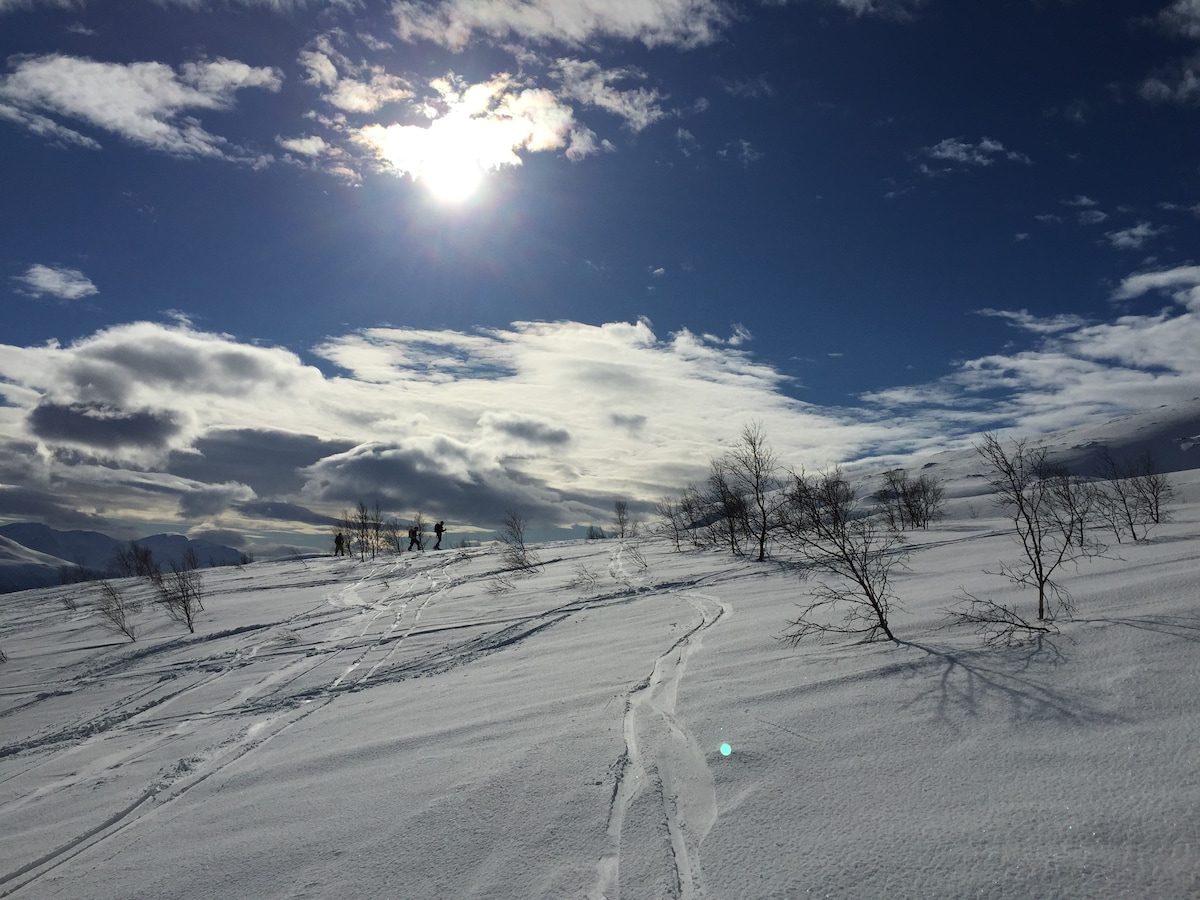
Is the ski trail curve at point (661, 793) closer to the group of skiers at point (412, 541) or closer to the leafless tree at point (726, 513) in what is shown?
the leafless tree at point (726, 513)

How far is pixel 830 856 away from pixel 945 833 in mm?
525

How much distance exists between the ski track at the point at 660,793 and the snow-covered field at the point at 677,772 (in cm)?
2

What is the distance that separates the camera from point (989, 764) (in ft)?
10.4

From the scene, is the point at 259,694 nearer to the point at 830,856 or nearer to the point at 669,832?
the point at 669,832

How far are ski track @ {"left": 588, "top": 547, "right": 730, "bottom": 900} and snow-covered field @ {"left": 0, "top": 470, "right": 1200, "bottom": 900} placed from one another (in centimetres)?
2

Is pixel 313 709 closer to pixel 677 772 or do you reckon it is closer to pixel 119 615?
pixel 677 772

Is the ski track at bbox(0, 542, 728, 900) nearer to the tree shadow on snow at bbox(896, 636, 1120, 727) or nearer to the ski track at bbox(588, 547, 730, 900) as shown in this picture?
the ski track at bbox(588, 547, 730, 900)

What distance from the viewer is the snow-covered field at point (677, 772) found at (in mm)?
2625

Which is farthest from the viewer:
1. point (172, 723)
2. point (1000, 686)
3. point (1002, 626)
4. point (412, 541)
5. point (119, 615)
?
point (412, 541)

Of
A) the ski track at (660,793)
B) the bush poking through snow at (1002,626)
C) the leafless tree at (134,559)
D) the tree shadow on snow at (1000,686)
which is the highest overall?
the leafless tree at (134,559)

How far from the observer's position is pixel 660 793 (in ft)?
11.3

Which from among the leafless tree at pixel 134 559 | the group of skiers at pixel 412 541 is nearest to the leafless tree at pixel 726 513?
the group of skiers at pixel 412 541

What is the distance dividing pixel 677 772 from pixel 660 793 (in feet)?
0.83

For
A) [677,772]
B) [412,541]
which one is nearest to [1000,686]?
[677,772]
